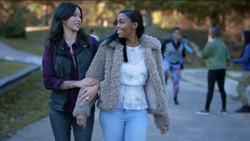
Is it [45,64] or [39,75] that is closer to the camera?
[45,64]

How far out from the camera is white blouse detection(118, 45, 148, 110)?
11.4 feet

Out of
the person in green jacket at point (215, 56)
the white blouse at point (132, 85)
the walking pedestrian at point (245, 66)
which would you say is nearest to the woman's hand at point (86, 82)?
the white blouse at point (132, 85)

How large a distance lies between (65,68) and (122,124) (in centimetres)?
79

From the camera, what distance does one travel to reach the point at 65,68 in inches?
138

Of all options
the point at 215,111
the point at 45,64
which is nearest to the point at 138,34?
the point at 45,64

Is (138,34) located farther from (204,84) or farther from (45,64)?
(204,84)

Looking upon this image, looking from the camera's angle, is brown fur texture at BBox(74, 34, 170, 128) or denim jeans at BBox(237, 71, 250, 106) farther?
denim jeans at BBox(237, 71, 250, 106)

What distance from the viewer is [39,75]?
12.7 metres

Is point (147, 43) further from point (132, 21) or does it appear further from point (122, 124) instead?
point (122, 124)

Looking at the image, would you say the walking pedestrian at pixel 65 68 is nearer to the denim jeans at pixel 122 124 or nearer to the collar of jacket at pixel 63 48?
the collar of jacket at pixel 63 48

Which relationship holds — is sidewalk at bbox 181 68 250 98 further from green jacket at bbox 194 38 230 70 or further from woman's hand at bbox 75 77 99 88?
woman's hand at bbox 75 77 99 88

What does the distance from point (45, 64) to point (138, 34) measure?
38.3 inches

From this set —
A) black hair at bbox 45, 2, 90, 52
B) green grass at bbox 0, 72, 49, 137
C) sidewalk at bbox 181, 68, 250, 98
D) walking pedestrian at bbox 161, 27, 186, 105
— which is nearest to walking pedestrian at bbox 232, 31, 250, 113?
walking pedestrian at bbox 161, 27, 186, 105

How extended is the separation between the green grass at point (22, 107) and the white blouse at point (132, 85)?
131 inches
